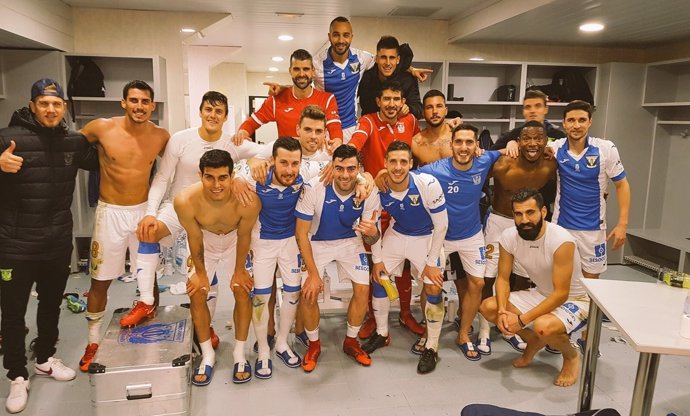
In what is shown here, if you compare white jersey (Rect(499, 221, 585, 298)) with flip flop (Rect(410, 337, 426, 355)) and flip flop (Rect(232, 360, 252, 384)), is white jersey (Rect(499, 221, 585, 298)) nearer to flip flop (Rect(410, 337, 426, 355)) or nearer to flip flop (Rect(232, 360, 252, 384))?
flip flop (Rect(410, 337, 426, 355))

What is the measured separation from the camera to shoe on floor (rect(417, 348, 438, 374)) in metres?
3.18

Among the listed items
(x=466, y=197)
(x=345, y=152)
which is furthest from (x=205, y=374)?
(x=466, y=197)

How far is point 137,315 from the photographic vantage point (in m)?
2.91

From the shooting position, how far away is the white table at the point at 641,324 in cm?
179

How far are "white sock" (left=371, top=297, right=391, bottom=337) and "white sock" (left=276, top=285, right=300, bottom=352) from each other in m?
0.55

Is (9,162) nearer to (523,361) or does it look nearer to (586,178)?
(523,361)

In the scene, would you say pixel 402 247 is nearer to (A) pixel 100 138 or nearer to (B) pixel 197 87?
(A) pixel 100 138

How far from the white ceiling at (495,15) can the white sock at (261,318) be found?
9.83 ft

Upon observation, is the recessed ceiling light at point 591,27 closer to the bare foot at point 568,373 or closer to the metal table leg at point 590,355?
the bare foot at point 568,373

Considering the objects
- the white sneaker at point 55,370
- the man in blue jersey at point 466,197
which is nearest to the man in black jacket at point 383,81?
the man in blue jersey at point 466,197

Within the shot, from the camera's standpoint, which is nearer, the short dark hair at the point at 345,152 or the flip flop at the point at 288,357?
the short dark hair at the point at 345,152

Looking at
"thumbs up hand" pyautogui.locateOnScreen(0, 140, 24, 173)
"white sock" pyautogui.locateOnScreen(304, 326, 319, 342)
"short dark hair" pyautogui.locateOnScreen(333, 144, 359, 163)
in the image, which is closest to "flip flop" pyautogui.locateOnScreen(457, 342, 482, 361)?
"white sock" pyautogui.locateOnScreen(304, 326, 319, 342)

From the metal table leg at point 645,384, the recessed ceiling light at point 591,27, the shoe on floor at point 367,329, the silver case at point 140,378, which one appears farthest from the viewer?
the recessed ceiling light at point 591,27

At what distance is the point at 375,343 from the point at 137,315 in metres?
1.53
